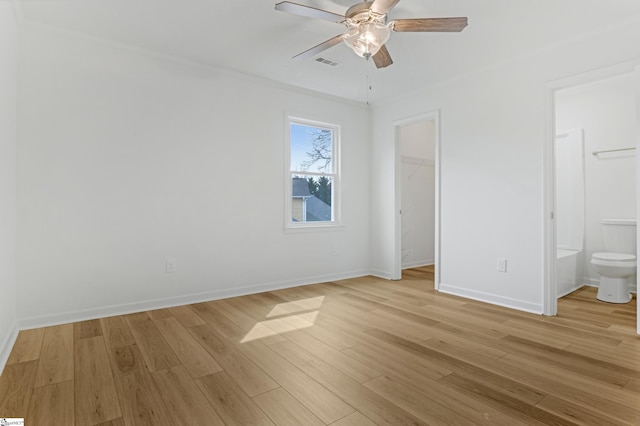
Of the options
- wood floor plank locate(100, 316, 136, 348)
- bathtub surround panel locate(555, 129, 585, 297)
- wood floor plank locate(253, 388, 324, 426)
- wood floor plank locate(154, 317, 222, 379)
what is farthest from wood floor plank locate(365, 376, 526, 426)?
bathtub surround panel locate(555, 129, 585, 297)

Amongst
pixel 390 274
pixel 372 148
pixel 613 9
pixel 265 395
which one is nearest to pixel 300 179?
pixel 372 148

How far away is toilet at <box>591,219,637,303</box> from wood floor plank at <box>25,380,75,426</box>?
183 inches

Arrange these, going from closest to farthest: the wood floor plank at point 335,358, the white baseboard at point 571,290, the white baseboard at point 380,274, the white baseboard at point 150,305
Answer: the wood floor plank at point 335,358
the white baseboard at point 150,305
the white baseboard at point 571,290
the white baseboard at point 380,274

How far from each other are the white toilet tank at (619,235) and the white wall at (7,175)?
225 inches

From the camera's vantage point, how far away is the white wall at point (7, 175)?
2170 millimetres

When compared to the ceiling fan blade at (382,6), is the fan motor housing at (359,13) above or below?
above

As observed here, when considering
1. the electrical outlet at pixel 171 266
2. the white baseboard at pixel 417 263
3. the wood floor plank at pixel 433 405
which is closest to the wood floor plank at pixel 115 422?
the wood floor plank at pixel 433 405

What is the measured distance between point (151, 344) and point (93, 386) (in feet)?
1.86

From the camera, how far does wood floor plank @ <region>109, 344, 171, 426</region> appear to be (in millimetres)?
1573

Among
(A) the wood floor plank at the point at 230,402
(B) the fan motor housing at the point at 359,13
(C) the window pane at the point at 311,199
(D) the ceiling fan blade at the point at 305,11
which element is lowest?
(A) the wood floor plank at the point at 230,402

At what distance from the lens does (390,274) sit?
4.68m

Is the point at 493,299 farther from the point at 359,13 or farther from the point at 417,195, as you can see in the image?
the point at 359,13

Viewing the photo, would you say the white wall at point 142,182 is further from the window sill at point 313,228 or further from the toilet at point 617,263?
the toilet at point 617,263

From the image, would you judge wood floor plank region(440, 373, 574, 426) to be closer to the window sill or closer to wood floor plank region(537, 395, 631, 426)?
wood floor plank region(537, 395, 631, 426)
